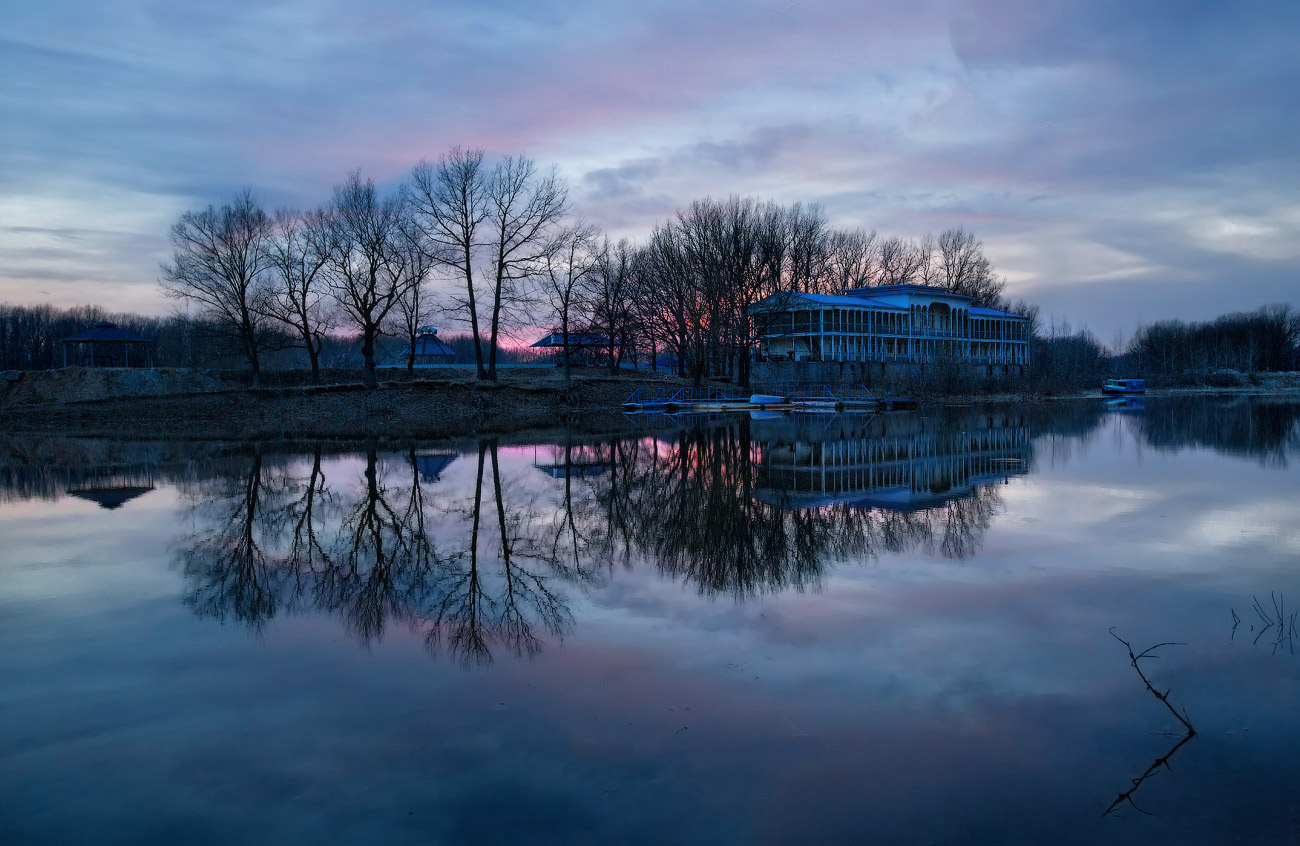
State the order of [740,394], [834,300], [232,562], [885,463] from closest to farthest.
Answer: [232,562] < [885,463] < [740,394] < [834,300]

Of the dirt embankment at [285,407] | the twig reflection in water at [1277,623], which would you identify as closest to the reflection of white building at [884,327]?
the dirt embankment at [285,407]

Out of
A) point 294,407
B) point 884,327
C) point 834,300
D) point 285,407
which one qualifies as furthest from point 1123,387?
point 285,407

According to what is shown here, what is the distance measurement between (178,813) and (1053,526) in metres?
11.4

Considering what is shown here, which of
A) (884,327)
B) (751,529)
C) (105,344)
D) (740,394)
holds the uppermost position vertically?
(884,327)

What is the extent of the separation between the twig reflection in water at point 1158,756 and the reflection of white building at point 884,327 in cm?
5453

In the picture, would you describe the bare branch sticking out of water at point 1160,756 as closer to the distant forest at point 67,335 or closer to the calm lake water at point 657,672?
the calm lake water at point 657,672

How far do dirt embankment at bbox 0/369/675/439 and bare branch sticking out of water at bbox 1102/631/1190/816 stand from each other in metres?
28.2

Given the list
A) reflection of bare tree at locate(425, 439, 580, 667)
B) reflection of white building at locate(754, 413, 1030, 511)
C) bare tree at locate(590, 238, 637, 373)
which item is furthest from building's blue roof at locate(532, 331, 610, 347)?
reflection of bare tree at locate(425, 439, 580, 667)

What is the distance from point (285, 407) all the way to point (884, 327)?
2011 inches

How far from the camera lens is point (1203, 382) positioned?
316 feet

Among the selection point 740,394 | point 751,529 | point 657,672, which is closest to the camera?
point 657,672

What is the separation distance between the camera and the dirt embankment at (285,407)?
38.1 meters

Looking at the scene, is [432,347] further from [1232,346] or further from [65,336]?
[1232,346]

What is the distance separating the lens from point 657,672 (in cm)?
667
